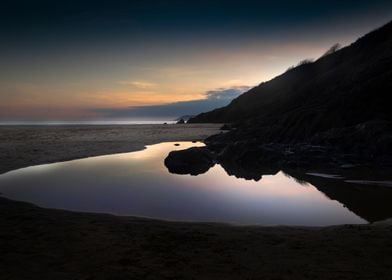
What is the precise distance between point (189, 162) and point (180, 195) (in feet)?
24.2

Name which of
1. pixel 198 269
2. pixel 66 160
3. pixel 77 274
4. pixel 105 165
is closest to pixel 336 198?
pixel 198 269

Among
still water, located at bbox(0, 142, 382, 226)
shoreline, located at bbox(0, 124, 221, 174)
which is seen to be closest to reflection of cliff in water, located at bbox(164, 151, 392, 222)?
still water, located at bbox(0, 142, 382, 226)

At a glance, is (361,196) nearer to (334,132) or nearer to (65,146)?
(334,132)

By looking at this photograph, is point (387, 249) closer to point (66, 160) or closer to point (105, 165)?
point (105, 165)

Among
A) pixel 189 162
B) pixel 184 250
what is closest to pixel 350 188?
pixel 184 250

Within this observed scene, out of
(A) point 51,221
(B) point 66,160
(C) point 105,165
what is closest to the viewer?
(A) point 51,221

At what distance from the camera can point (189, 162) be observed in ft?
67.9

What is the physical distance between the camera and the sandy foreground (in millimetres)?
5695

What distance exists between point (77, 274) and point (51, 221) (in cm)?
413

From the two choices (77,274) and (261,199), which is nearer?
(77,274)

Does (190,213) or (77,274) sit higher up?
(77,274)

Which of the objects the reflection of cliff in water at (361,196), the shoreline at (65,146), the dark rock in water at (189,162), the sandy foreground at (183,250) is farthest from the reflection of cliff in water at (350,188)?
the shoreline at (65,146)

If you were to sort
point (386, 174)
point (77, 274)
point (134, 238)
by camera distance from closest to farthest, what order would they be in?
point (77, 274)
point (134, 238)
point (386, 174)

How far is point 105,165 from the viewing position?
22.3 meters
